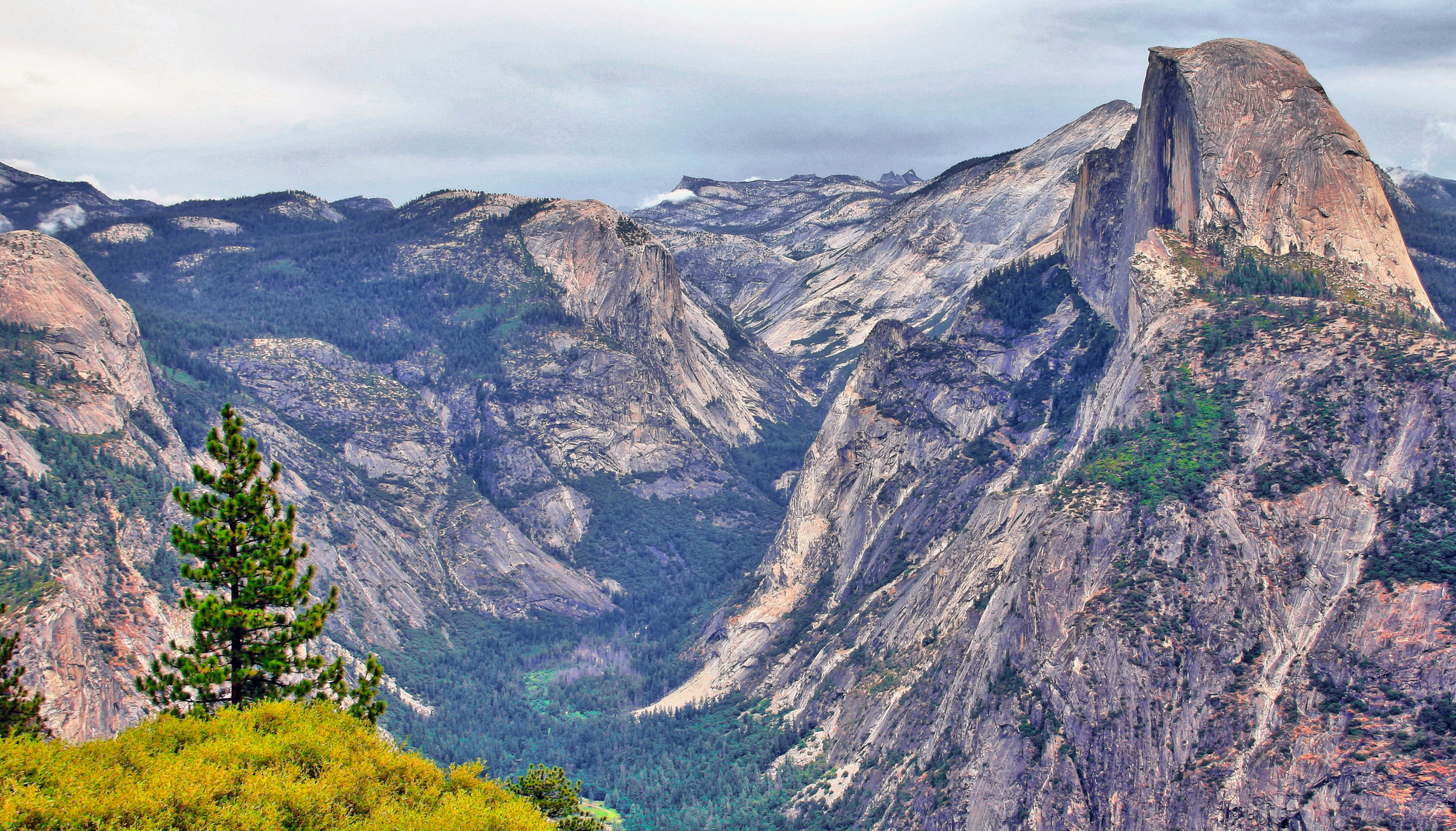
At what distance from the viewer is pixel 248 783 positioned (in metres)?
26.4

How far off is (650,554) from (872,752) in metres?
98.7

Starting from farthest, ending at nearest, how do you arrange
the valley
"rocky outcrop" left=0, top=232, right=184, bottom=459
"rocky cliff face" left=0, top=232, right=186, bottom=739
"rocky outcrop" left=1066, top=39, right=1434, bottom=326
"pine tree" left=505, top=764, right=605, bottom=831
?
1. "rocky outcrop" left=0, top=232, right=184, bottom=459
2. "rocky outcrop" left=1066, top=39, right=1434, bottom=326
3. "rocky cliff face" left=0, top=232, right=186, bottom=739
4. the valley
5. "pine tree" left=505, top=764, right=605, bottom=831

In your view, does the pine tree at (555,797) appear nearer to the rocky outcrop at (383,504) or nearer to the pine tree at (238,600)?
the pine tree at (238,600)

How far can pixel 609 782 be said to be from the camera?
10544 centimetres

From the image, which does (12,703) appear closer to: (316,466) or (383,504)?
(316,466)

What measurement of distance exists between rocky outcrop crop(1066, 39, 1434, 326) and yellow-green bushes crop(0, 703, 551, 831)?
79.7 metres

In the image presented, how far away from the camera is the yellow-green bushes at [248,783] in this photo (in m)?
24.3

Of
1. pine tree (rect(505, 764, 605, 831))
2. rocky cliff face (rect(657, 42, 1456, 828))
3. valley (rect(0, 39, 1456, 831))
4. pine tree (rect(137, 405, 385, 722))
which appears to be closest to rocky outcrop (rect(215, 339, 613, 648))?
valley (rect(0, 39, 1456, 831))

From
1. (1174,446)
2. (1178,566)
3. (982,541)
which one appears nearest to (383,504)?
(982,541)

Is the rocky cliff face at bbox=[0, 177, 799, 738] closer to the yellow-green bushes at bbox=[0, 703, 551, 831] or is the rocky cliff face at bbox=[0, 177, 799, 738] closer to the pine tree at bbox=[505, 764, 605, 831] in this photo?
the pine tree at bbox=[505, 764, 605, 831]

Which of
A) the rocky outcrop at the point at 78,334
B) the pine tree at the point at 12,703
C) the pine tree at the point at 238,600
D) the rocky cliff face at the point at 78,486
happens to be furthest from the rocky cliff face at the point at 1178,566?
the rocky outcrop at the point at 78,334

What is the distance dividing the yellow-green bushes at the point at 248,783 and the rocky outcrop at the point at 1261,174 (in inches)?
3137

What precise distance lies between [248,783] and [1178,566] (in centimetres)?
5540

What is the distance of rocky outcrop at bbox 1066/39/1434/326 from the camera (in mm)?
88500
